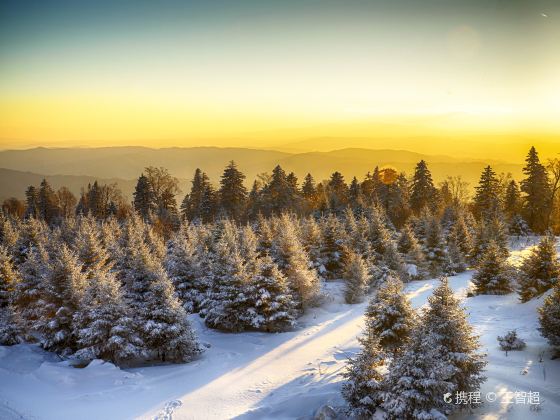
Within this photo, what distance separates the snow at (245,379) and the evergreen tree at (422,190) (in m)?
37.1

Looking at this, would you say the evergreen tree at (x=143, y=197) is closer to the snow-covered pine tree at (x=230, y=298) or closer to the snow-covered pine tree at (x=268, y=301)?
the snow-covered pine tree at (x=230, y=298)

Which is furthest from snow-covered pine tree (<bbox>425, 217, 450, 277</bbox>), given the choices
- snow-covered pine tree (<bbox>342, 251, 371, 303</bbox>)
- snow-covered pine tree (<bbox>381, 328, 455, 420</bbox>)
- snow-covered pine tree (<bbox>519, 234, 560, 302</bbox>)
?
snow-covered pine tree (<bbox>381, 328, 455, 420</bbox>)

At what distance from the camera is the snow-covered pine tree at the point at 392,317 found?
57.4 feet

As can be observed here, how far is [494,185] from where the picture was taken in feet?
187

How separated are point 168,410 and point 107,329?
646 cm

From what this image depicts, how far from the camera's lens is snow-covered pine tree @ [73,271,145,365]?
1934 cm

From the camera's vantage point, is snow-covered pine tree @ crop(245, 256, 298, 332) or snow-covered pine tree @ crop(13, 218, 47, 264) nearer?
snow-covered pine tree @ crop(245, 256, 298, 332)

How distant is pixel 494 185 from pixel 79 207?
242 feet

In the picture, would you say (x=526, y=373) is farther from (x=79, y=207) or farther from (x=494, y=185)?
(x=79, y=207)

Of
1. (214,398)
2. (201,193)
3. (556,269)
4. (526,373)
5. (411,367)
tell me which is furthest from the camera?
(201,193)

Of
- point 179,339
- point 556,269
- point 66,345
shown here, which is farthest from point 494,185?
point 66,345

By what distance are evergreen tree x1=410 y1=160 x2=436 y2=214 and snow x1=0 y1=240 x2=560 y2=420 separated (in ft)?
122

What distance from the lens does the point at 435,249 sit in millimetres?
38094

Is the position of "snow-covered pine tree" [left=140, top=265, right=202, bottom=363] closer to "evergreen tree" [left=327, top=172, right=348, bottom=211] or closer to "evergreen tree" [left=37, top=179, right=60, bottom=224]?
"evergreen tree" [left=327, top=172, right=348, bottom=211]
